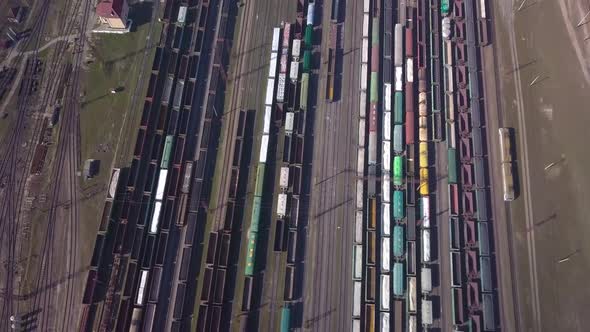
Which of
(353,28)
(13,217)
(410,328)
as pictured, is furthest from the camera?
(353,28)

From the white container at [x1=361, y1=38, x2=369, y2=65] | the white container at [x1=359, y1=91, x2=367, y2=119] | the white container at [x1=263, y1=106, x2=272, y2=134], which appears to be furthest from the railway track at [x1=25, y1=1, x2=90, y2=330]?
the white container at [x1=361, y1=38, x2=369, y2=65]

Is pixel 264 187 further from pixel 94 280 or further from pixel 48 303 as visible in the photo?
pixel 48 303

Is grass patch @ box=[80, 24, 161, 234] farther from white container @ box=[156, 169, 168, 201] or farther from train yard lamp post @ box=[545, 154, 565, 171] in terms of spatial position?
train yard lamp post @ box=[545, 154, 565, 171]

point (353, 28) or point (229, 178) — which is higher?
point (353, 28)

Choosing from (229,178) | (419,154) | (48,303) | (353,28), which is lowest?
(48,303)

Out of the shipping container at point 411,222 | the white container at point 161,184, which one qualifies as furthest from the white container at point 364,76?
the white container at point 161,184

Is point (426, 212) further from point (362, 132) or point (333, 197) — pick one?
point (362, 132)

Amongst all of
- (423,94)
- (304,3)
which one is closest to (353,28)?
(304,3)

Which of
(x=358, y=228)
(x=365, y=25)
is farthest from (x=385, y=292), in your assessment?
(x=365, y=25)
